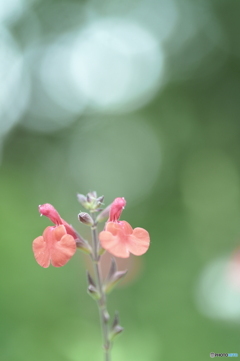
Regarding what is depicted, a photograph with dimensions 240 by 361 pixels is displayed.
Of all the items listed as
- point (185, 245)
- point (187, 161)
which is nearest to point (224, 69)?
point (187, 161)

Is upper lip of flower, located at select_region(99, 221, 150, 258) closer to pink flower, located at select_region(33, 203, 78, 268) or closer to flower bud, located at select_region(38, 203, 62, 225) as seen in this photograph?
pink flower, located at select_region(33, 203, 78, 268)

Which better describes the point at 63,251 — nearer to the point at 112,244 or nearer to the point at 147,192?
the point at 112,244

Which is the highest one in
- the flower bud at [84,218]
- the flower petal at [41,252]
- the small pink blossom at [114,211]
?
the small pink blossom at [114,211]

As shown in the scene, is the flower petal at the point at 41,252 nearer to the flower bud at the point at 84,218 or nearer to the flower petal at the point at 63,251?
the flower petal at the point at 63,251

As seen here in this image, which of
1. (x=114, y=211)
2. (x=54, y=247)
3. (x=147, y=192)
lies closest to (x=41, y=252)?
(x=54, y=247)

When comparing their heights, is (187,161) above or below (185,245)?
above

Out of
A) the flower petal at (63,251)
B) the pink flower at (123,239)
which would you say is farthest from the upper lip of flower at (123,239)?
the flower petal at (63,251)

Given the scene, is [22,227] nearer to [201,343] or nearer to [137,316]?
[137,316]
